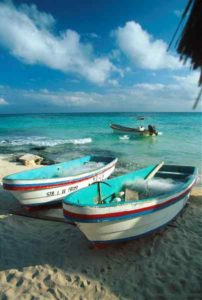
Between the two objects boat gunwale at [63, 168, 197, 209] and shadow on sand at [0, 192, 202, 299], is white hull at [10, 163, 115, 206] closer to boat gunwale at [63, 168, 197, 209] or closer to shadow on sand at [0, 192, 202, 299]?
shadow on sand at [0, 192, 202, 299]

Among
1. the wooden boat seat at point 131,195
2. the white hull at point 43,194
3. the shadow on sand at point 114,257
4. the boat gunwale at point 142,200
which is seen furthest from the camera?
the white hull at point 43,194

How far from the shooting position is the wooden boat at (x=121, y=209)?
14.9 ft

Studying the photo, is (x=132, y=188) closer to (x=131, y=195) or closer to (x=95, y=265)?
(x=131, y=195)

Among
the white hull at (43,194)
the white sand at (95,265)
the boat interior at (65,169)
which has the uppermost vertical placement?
the boat interior at (65,169)

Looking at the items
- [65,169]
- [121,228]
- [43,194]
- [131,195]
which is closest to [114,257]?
[121,228]

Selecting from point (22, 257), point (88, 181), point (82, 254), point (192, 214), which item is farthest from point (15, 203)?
point (192, 214)

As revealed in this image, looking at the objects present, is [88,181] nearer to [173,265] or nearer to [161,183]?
[161,183]

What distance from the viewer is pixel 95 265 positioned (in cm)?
482

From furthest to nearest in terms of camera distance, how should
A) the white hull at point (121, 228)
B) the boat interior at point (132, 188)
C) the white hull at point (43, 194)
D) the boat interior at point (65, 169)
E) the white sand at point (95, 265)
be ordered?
1. the boat interior at point (65, 169)
2. the white hull at point (43, 194)
3. the boat interior at point (132, 188)
4. the white hull at point (121, 228)
5. the white sand at point (95, 265)

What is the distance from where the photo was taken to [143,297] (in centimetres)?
405

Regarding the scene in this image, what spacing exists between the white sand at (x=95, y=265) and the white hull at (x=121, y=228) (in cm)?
47

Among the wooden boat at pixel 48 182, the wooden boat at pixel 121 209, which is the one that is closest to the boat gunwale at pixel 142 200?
the wooden boat at pixel 121 209

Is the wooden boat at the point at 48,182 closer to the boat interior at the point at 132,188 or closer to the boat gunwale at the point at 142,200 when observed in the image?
the boat interior at the point at 132,188

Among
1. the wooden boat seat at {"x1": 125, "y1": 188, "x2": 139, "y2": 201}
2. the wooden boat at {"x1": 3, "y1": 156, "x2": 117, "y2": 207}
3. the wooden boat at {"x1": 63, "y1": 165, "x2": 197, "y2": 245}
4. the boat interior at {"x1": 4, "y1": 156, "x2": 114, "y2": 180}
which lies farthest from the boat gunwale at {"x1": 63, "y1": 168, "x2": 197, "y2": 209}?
the boat interior at {"x1": 4, "y1": 156, "x2": 114, "y2": 180}
